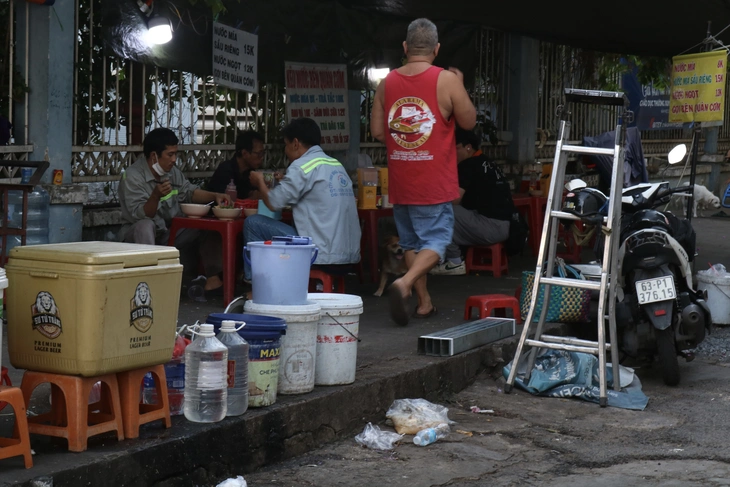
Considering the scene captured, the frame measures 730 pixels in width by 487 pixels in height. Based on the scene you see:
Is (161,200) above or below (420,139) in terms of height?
below

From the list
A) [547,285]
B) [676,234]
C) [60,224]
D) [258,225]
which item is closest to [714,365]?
[676,234]

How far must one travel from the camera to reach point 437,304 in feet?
25.0

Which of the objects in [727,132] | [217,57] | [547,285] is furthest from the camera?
[727,132]

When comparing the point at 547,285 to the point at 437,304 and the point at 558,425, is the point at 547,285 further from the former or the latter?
the point at 437,304

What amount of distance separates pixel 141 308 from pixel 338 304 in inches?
50.2

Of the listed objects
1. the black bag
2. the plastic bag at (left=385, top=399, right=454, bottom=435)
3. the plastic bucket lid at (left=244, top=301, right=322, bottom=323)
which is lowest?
the plastic bag at (left=385, top=399, right=454, bottom=435)

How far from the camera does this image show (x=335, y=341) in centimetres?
494

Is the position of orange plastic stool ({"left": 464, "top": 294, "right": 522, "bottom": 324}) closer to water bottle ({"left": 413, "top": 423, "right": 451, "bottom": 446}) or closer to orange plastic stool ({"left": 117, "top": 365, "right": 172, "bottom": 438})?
water bottle ({"left": 413, "top": 423, "right": 451, "bottom": 446})

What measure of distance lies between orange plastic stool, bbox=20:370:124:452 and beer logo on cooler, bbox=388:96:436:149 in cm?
302

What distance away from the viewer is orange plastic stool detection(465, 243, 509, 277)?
909 cm

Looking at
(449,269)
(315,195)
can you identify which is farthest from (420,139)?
(449,269)

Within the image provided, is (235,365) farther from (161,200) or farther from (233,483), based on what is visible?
(161,200)

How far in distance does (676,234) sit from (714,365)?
3.37 ft

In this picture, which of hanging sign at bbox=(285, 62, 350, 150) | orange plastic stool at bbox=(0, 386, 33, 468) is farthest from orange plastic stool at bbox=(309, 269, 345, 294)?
orange plastic stool at bbox=(0, 386, 33, 468)
